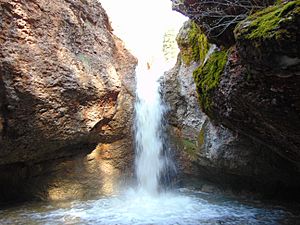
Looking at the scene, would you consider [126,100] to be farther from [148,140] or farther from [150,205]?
[150,205]

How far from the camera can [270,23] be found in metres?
3.08

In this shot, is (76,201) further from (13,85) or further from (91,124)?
(13,85)

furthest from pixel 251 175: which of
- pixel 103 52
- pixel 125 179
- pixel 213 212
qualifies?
pixel 103 52

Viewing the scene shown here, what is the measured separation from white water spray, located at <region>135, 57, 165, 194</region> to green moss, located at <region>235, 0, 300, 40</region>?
5335 mm

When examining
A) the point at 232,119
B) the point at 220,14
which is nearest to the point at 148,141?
the point at 232,119

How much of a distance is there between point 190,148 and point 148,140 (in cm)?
122

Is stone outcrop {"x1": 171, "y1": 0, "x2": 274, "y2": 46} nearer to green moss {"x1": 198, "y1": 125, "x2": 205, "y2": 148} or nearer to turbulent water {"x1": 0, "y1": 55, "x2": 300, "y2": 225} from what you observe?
green moss {"x1": 198, "y1": 125, "x2": 205, "y2": 148}

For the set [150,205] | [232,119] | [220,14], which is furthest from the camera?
[150,205]

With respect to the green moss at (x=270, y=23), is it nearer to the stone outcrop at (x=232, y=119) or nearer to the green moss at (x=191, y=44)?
the stone outcrop at (x=232, y=119)

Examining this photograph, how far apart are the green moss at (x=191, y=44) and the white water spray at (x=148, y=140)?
4.64 feet

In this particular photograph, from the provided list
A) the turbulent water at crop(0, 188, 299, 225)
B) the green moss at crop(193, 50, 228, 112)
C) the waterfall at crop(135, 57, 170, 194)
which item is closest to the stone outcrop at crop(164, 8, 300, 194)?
the green moss at crop(193, 50, 228, 112)

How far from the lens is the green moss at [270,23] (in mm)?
2861

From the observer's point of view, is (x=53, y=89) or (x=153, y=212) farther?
(x=53, y=89)

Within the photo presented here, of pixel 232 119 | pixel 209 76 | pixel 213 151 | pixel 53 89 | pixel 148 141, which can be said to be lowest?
pixel 213 151
